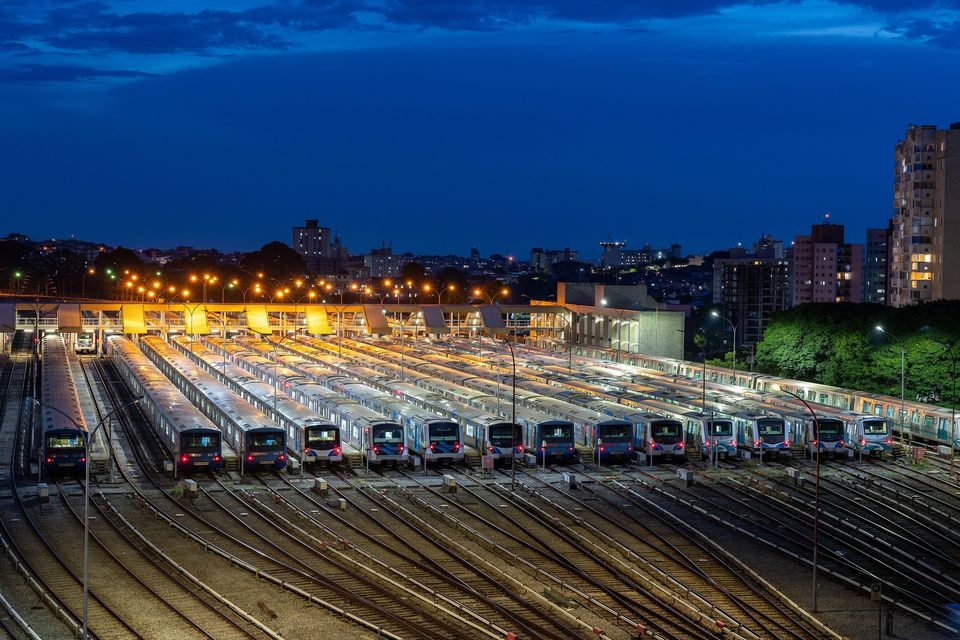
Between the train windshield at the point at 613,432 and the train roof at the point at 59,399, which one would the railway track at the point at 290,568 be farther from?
the train windshield at the point at 613,432

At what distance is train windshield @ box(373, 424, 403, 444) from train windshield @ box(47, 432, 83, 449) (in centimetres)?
1233

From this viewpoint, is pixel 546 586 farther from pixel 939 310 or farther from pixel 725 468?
pixel 939 310

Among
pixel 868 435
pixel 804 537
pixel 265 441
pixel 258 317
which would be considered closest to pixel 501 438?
pixel 265 441

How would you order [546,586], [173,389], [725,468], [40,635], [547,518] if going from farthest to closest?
[173,389]
[725,468]
[547,518]
[546,586]
[40,635]

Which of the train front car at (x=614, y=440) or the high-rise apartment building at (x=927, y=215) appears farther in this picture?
the high-rise apartment building at (x=927, y=215)

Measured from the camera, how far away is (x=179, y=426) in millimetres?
50406

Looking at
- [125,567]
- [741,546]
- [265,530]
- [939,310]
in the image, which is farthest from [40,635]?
[939,310]

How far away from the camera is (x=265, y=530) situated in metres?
39.7

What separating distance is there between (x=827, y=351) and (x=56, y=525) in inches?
2337

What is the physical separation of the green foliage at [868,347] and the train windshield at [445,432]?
3182 cm

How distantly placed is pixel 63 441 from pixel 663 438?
26.5 m

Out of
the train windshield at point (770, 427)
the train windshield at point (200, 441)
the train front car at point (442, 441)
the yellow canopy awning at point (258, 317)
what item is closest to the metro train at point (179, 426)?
the train windshield at point (200, 441)

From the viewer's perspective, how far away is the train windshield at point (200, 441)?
161ft

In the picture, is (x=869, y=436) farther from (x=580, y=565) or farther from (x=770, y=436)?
(x=580, y=565)
